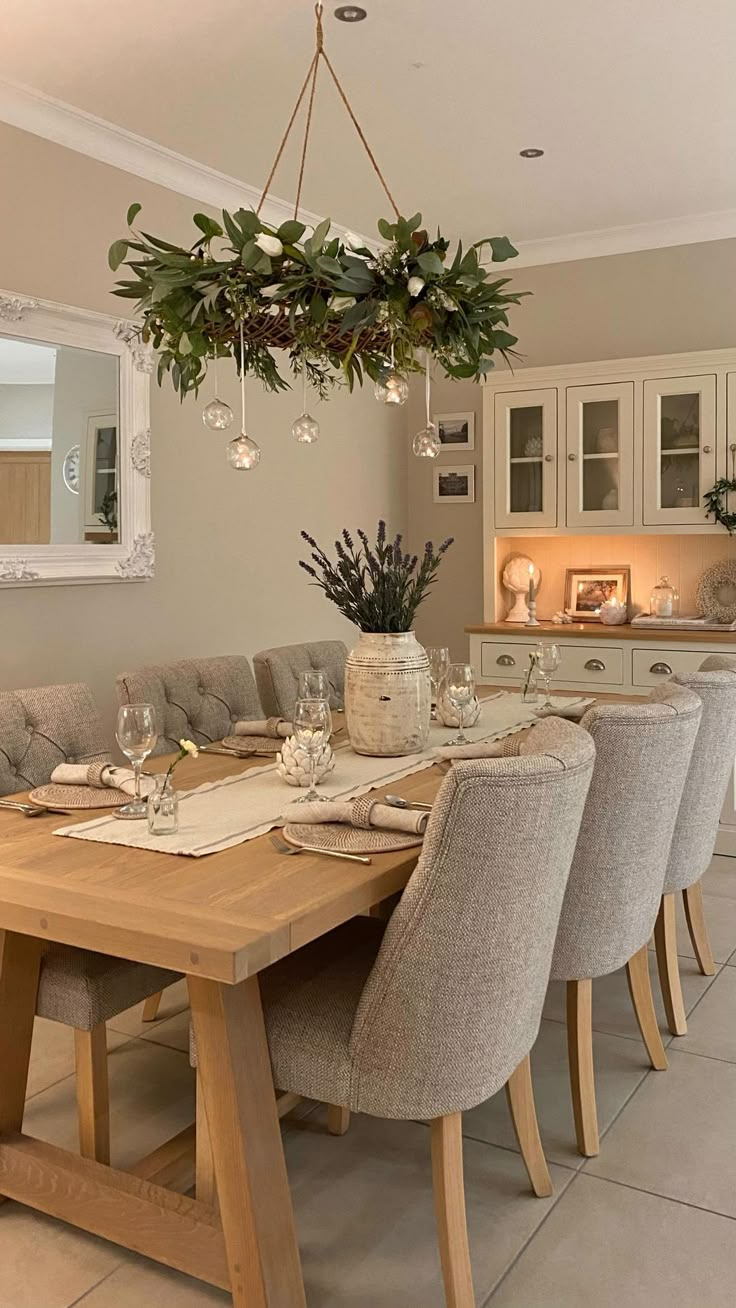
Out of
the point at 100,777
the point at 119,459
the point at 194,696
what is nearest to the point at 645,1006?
the point at 100,777

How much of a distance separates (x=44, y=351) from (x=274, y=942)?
269cm

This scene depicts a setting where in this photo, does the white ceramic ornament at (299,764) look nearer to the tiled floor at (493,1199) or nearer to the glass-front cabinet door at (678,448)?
the tiled floor at (493,1199)

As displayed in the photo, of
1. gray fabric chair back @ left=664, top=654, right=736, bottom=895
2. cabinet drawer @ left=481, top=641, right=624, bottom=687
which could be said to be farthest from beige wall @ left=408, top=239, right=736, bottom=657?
gray fabric chair back @ left=664, top=654, right=736, bottom=895

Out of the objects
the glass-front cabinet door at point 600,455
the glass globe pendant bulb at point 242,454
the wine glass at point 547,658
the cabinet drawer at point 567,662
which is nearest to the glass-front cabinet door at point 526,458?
the glass-front cabinet door at point 600,455

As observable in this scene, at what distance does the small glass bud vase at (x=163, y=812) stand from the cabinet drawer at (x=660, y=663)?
9.96 ft

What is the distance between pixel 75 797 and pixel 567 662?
3.04 metres

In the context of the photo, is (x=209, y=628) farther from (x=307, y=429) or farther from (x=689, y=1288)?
(x=689, y=1288)

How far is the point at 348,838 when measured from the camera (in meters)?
2.00

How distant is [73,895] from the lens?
5.57ft

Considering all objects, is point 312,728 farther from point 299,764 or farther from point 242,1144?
point 242,1144

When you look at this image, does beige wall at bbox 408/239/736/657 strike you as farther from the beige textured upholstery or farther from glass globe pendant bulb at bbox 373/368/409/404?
the beige textured upholstery

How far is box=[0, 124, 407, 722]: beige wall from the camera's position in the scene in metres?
3.68

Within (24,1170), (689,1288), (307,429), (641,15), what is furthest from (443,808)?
(641,15)

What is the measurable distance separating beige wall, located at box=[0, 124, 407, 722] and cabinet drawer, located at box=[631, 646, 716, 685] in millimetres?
1457
